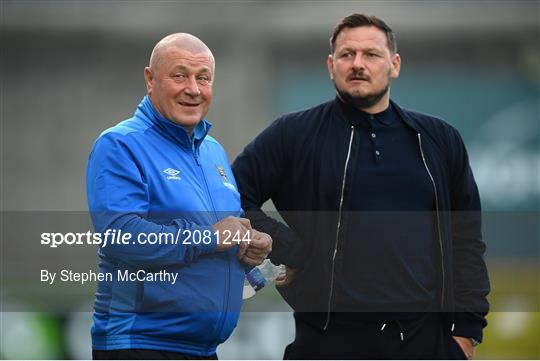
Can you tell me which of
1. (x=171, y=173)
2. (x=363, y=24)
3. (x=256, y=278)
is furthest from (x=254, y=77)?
(x=171, y=173)

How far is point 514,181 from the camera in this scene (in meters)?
6.18

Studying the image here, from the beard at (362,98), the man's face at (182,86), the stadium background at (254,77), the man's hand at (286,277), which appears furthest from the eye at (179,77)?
the stadium background at (254,77)

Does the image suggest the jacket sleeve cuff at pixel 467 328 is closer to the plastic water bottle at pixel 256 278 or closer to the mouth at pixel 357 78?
the plastic water bottle at pixel 256 278

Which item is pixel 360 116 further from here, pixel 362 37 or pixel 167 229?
pixel 167 229

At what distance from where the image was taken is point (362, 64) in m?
2.61

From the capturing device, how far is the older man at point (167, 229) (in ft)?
6.94

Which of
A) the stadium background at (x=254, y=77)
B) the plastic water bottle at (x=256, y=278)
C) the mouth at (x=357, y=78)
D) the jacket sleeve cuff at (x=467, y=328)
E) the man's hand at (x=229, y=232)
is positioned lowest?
the jacket sleeve cuff at (x=467, y=328)

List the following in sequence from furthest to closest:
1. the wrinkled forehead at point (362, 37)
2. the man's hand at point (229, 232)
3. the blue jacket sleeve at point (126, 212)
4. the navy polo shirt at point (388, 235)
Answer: the wrinkled forehead at point (362, 37) → the navy polo shirt at point (388, 235) → the man's hand at point (229, 232) → the blue jacket sleeve at point (126, 212)

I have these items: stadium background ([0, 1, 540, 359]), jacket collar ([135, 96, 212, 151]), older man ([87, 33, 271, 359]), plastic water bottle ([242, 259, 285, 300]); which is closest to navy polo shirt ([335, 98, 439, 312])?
plastic water bottle ([242, 259, 285, 300])

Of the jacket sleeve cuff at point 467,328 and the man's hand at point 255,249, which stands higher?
the man's hand at point 255,249

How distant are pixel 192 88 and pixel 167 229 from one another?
1.22 ft

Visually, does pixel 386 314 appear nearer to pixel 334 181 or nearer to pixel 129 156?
pixel 334 181

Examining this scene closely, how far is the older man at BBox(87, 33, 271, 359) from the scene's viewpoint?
212cm

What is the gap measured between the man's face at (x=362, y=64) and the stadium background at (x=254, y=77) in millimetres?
3453
